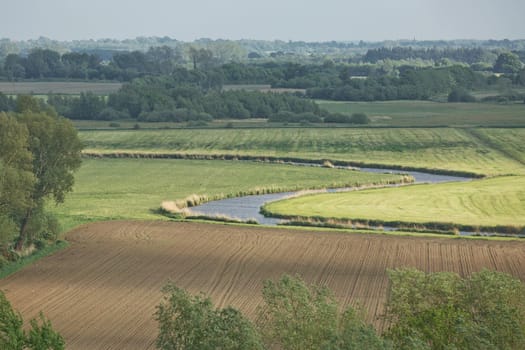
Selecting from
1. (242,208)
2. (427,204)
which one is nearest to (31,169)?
(242,208)

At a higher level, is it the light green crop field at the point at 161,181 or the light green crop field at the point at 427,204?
the light green crop field at the point at 427,204

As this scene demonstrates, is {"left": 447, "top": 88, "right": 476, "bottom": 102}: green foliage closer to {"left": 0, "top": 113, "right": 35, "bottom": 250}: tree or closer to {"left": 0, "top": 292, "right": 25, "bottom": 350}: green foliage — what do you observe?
{"left": 0, "top": 113, "right": 35, "bottom": 250}: tree

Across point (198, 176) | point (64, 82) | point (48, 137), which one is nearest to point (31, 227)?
point (48, 137)

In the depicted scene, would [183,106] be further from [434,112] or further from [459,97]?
[459,97]

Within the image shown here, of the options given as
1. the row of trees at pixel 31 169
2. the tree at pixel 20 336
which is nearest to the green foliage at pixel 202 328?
the tree at pixel 20 336

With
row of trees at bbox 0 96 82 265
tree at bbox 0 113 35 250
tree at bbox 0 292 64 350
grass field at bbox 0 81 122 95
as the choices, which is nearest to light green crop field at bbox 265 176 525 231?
row of trees at bbox 0 96 82 265

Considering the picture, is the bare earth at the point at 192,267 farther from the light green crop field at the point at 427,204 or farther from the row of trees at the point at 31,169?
the light green crop field at the point at 427,204
